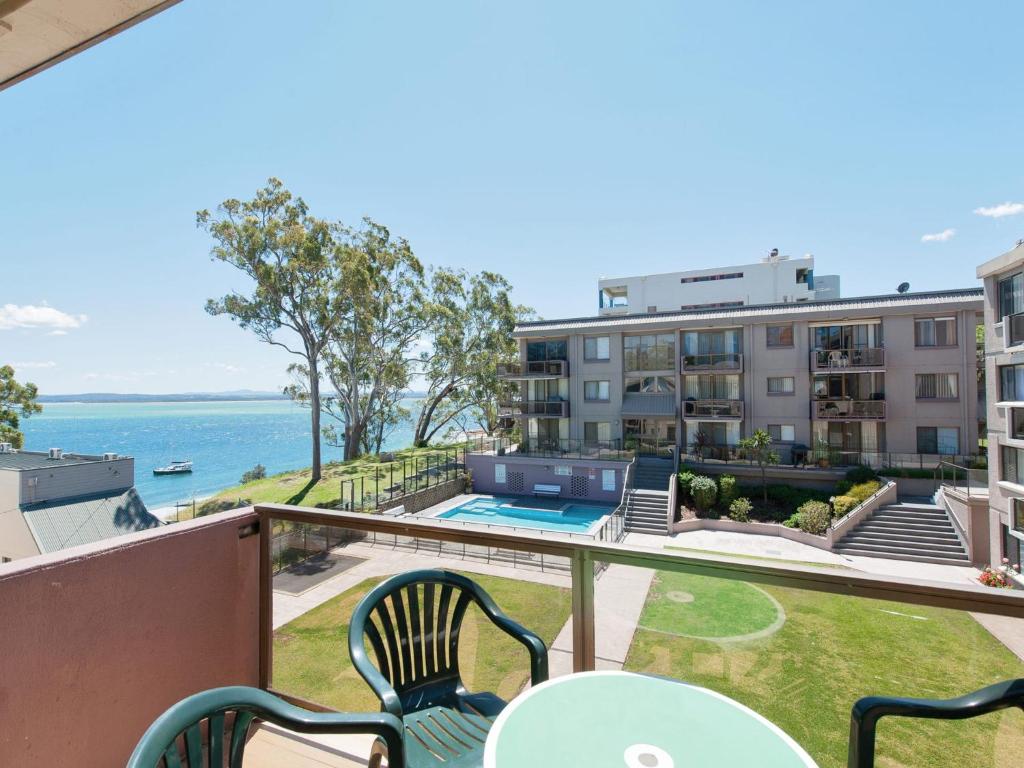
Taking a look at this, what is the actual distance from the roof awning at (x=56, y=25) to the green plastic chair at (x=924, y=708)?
3341 mm

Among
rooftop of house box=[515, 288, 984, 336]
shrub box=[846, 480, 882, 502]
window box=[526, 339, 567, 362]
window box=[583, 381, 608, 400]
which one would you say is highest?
rooftop of house box=[515, 288, 984, 336]

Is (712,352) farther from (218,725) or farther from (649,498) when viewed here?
(218,725)

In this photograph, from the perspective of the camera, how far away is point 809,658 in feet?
5.91

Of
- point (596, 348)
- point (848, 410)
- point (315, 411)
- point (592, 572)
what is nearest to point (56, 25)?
point (592, 572)

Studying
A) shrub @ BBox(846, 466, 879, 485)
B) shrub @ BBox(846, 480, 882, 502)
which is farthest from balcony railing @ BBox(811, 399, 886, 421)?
shrub @ BBox(846, 480, 882, 502)

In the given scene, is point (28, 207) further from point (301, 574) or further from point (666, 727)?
point (666, 727)

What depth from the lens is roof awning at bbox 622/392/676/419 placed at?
2005 cm

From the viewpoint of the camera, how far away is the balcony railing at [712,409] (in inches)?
754

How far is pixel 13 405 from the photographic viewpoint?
64.0 feet

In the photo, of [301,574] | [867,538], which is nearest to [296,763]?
[301,574]

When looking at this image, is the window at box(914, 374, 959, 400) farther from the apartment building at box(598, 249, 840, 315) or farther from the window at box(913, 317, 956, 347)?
the apartment building at box(598, 249, 840, 315)

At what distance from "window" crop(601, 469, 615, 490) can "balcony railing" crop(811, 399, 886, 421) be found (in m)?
8.13

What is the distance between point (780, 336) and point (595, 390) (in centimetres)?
785

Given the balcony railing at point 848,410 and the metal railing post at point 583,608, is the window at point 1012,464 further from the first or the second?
the metal railing post at point 583,608
